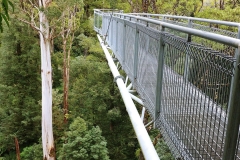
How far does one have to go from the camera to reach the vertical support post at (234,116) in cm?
131

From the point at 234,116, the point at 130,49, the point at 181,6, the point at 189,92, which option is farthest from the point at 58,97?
the point at 234,116

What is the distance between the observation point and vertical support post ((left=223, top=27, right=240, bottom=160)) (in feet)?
4.30

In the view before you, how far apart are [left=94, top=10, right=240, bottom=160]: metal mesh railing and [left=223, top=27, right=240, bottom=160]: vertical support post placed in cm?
3

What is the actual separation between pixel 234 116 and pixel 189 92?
2.80ft

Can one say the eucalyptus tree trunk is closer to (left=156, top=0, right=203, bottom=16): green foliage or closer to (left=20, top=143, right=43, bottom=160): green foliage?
(left=20, top=143, right=43, bottom=160): green foliage

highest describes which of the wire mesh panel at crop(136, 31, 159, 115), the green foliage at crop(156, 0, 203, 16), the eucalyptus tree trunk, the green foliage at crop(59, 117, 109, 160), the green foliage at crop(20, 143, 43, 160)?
the green foliage at crop(156, 0, 203, 16)

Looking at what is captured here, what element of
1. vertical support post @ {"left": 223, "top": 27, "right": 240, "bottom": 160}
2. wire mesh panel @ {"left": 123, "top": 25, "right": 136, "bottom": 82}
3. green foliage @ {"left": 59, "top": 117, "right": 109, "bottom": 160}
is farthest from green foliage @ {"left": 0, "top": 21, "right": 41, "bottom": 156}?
vertical support post @ {"left": 223, "top": 27, "right": 240, "bottom": 160}

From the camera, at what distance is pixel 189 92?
2.19m

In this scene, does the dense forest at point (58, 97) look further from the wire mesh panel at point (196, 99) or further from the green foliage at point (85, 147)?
the wire mesh panel at point (196, 99)

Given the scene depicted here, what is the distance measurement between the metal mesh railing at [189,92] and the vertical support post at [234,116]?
0.03 metres

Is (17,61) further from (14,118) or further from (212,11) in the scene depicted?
(212,11)

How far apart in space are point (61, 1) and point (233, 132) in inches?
438

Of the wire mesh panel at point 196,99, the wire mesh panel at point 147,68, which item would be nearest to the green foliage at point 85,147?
the wire mesh panel at point 147,68

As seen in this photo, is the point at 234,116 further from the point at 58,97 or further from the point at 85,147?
the point at 58,97
